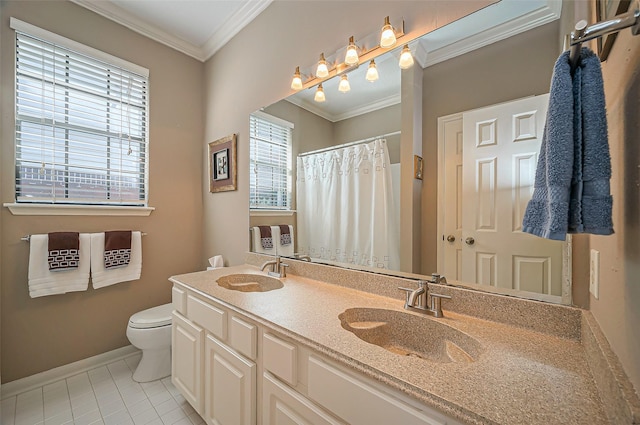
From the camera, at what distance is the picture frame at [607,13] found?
550mm

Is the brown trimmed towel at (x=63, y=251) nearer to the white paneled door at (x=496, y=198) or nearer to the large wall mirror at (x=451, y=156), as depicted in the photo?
the large wall mirror at (x=451, y=156)

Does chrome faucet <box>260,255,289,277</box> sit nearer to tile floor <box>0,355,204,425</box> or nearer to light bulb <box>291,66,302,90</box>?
tile floor <box>0,355,204,425</box>

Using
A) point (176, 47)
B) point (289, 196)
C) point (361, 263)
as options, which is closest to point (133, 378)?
point (289, 196)

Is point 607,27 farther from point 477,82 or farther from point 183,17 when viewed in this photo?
point 183,17

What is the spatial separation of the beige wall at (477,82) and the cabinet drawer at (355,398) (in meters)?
0.65

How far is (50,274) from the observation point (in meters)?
1.85

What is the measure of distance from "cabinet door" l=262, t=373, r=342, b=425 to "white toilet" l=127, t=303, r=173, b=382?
1297 millimetres

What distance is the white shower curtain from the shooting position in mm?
1396

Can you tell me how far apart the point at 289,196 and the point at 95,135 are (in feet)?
5.47

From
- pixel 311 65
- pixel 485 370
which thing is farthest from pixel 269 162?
pixel 485 370

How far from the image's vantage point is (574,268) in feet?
2.92

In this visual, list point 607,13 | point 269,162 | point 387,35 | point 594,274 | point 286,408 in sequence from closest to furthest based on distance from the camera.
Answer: point 607,13 < point 594,274 < point 286,408 < point 387,35 < point 269,162

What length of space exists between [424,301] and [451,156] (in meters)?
0.64

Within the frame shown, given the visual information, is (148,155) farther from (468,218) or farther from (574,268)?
(574,268)
